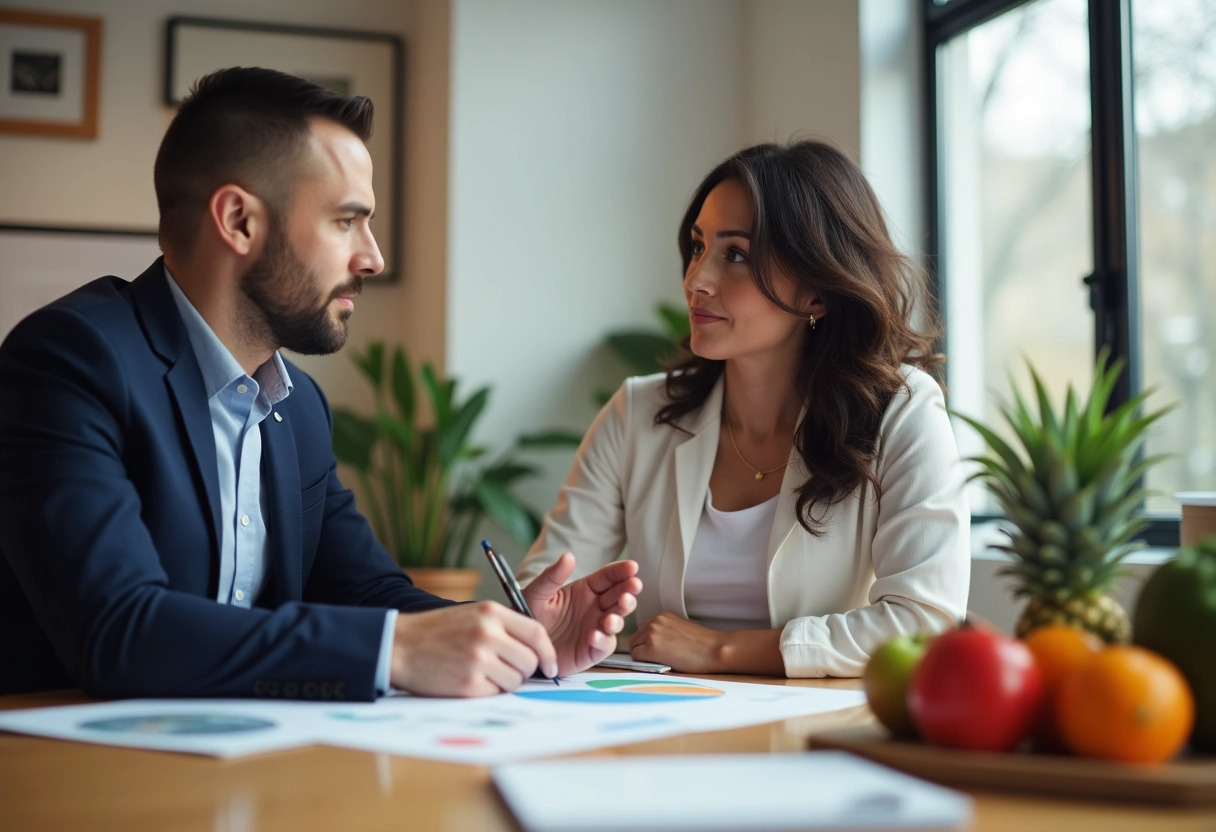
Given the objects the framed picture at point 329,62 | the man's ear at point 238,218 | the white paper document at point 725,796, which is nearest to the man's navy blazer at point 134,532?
the man's ear at point 238,218

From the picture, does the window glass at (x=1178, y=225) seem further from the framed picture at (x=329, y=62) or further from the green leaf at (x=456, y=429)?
the framed picture at (x=329, y=62)

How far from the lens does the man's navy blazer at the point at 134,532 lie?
4.22 ft

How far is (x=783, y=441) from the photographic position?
232cm

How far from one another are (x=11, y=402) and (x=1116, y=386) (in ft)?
9.36

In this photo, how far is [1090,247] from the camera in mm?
3465

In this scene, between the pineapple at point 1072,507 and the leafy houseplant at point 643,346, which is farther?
the leafy houseplant at point 643,346

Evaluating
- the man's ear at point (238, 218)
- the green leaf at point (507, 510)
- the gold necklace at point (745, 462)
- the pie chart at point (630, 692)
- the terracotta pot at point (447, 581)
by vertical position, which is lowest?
the terracotta pot at point (447, 581)

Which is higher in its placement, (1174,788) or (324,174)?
(324,174)

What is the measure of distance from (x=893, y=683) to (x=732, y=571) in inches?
45.3

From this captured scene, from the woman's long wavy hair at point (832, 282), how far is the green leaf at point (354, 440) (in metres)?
2.07

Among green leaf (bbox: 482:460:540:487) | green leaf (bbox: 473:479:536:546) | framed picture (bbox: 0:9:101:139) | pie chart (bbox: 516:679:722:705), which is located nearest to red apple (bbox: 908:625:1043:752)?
pie chart (bbox: 516:679:722:705)

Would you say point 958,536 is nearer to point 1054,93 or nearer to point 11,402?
point 11,402

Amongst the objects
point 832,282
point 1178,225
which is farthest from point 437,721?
point 1178,225

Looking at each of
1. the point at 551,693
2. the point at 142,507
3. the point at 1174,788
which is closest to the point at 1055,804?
the point at 1174,788
